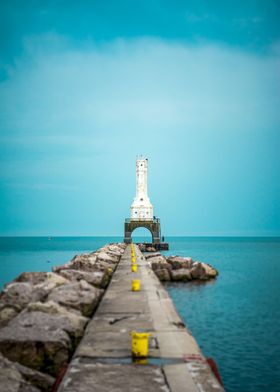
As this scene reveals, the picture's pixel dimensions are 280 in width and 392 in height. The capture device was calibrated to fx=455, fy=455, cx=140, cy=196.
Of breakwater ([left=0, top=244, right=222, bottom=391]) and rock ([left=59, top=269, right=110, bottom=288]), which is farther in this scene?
rock ([left=59, top=269, right=110, bottom=288])

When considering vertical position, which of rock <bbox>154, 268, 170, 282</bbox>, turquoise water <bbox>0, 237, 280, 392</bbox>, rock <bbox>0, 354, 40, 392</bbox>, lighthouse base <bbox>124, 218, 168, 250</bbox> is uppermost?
lighthouse base <bbox>124, 218, 168, 250</bbox>

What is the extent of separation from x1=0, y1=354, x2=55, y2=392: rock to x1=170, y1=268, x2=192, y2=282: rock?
1823 centimetres

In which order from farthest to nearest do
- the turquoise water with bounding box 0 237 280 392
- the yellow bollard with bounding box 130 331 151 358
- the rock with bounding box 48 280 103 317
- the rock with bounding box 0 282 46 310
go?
the rock with bounding box 0 282 46 310
the rock with bounding box 48 280 103 317
the turquoise water with bounding box 0 237 280 392
the yellow bollard with bounding box 130 331 151 358

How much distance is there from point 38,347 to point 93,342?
99 cm

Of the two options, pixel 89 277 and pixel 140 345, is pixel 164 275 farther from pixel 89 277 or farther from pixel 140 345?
pixel 140 345

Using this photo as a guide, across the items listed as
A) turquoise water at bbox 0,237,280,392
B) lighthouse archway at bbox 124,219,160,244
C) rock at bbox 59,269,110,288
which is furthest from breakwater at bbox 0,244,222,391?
lighthouse archway at bbox 124,219,160,244

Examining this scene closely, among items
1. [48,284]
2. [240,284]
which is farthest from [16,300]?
[240,284]

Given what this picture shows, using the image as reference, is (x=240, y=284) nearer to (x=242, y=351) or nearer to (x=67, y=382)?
(x=242, y=351)

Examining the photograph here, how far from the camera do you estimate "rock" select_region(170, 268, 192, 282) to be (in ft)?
81.5

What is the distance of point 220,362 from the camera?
35.4 feet

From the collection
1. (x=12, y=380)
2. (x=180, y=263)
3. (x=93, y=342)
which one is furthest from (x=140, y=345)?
(x=180, y=263)

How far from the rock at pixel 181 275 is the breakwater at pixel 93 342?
12204 millimetres

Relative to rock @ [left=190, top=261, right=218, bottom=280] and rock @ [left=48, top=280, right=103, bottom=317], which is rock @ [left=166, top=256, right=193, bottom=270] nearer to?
rock @ [left=190, top=261, right=218, bottom=280]

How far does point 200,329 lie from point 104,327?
19.6ft
